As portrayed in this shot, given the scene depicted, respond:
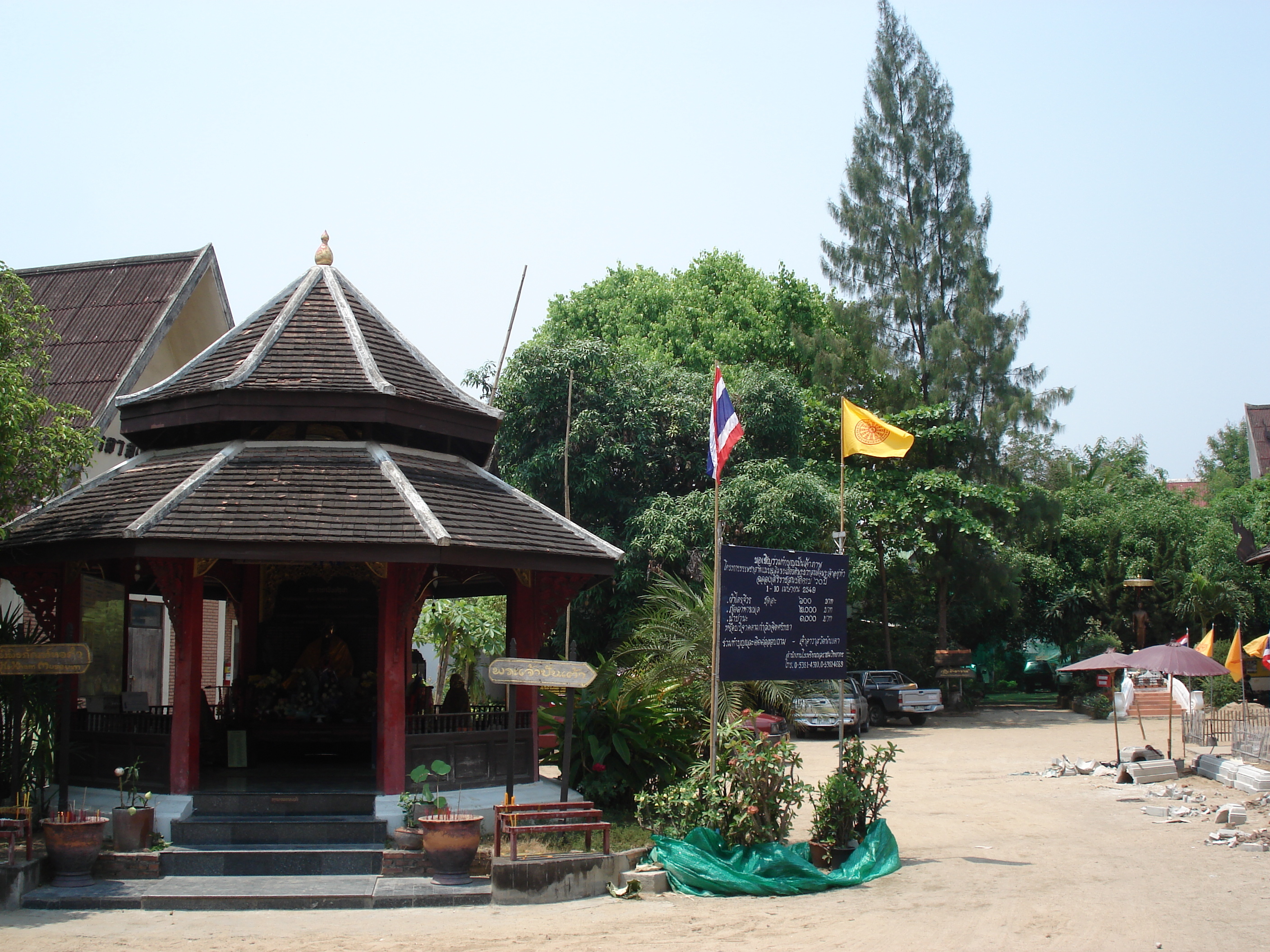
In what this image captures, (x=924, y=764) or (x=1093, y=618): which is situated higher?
(x=1093, y=618)

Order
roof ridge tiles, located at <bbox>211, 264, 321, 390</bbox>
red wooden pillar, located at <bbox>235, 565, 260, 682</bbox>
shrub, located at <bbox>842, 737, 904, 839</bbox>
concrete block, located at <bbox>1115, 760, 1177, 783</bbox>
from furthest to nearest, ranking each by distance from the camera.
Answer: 1. concrete block, located at <bbox>1115, 760, 1177, 783</bbox>
2. red wooden pillar, located at <bbox>235, 565, 260, 682</bbox>
3. roof ridge tiles, located at <bbox>211, 264, 321, 390</bbox>
4. shrub, located at <bbox>842, 737, 904, 839</bbox>

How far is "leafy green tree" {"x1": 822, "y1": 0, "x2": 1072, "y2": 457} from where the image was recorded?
34.3 meters

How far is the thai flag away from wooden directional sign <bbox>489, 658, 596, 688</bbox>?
2414 millimetres

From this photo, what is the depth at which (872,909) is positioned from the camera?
9312 mm

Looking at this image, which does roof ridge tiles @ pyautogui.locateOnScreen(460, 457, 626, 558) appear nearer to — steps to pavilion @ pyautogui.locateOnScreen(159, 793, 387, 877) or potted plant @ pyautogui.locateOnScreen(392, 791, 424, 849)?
potted plant @ pyautogui.locateOnScreen(392, 791, 424, 849)

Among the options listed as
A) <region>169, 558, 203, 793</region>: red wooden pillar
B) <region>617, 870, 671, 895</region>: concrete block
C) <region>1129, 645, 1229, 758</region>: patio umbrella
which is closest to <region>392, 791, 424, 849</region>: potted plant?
<region>617, 870, 671, 895</region>: concrete block

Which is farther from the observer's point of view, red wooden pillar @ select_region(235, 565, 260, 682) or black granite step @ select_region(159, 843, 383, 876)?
red wooden pillar @ select_region(235, 565, 260, 682)

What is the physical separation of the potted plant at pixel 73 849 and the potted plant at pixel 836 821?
6476mm

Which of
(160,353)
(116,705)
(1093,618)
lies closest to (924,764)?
(116,705)

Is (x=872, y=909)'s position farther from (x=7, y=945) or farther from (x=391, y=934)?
(x=7, y=945)

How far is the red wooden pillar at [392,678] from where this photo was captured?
11094mm

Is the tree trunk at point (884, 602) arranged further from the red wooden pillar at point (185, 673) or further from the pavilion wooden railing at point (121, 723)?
the red wooden pillar at point (185, 673)

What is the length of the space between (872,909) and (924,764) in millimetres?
12615

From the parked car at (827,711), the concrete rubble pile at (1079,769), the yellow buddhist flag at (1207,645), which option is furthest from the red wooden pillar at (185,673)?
the yellow buddhist flag at (1207,645)
